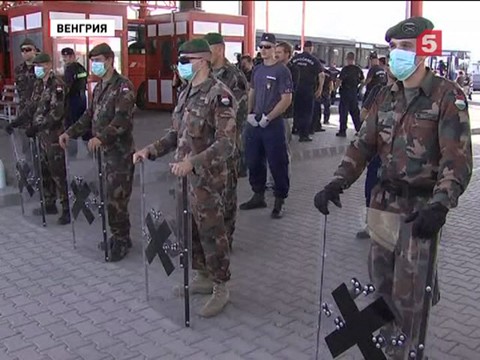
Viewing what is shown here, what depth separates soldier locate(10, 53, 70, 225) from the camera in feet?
17.6

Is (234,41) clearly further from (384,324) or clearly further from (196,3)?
(384,324)

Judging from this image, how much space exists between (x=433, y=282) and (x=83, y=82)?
612cm

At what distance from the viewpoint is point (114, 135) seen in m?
4.38

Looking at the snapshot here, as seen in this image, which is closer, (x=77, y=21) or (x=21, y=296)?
(x=21, y=296)

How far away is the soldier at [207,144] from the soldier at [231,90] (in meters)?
0.79

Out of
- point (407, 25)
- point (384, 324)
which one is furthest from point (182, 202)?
point (407, 25)

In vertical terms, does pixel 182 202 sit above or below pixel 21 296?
above

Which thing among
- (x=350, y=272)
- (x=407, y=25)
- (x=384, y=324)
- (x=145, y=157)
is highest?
(x=407, y=25)

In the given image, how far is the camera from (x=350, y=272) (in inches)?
105

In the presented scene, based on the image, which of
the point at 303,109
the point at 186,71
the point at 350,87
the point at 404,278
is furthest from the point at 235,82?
the point at 350,87

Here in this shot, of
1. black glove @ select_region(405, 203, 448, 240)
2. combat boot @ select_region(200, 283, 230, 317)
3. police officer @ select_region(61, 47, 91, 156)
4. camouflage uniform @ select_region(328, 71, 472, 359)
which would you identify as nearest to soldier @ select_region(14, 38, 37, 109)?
police officer @ select_region(61, 47, 91, 156)

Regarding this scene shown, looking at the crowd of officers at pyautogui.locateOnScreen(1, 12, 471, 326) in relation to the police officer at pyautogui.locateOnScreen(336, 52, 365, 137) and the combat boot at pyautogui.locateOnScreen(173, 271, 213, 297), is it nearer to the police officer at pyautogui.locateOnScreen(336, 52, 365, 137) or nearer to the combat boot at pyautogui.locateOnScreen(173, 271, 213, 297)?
the combat boot at pyautogui.locateOnScreen(173, 271, 213, 297)

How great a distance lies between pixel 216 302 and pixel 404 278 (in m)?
1.49

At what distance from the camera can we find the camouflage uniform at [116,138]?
4.39 meters
